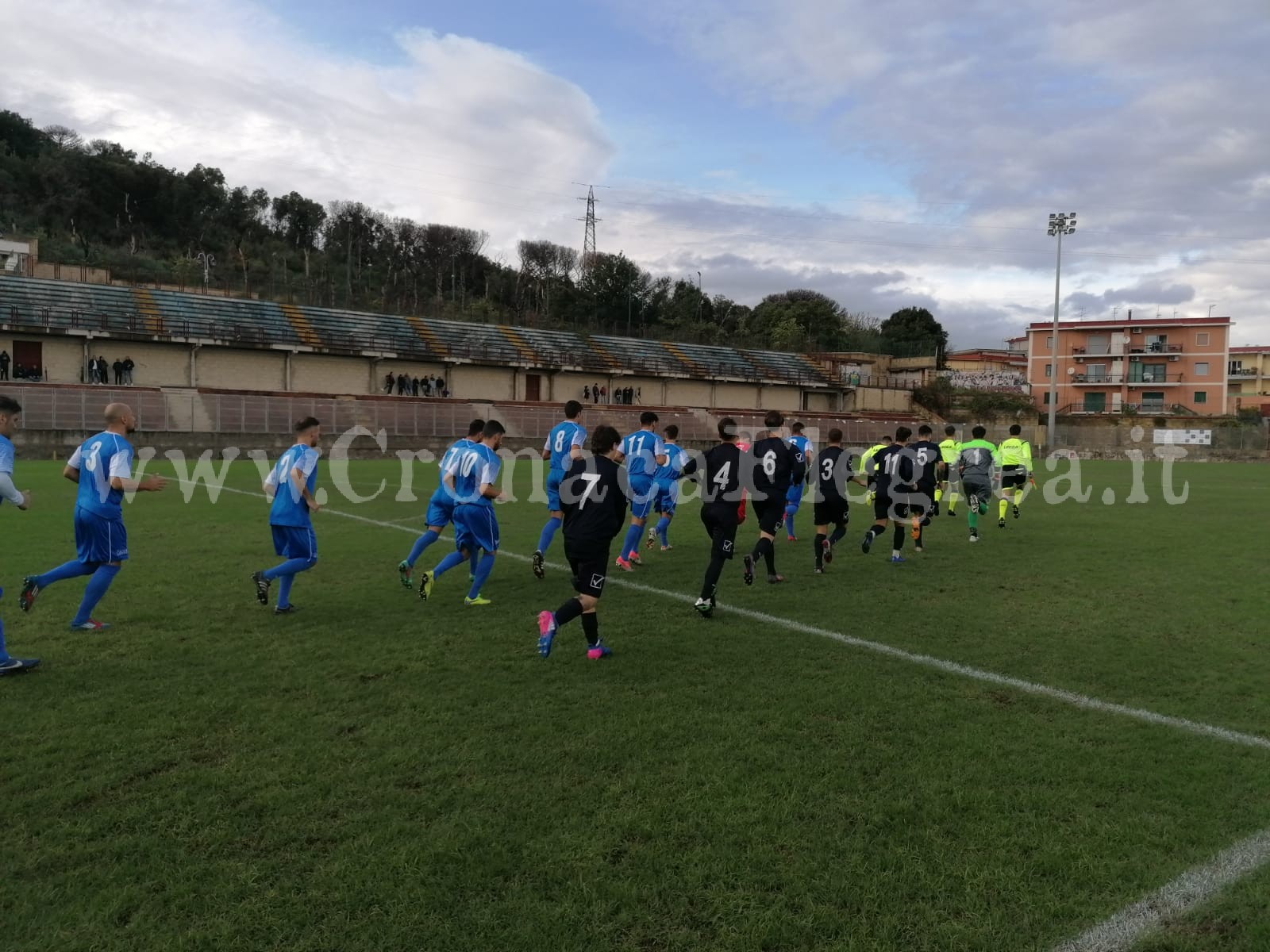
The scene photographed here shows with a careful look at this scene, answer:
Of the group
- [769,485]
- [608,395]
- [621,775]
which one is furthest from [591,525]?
[608,395]

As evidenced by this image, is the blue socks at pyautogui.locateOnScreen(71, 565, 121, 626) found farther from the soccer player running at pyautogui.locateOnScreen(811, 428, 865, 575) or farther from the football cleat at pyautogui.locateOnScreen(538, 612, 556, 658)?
the soccer player running at pyautogui.locateOnScreen(811, 428, 865, 575)

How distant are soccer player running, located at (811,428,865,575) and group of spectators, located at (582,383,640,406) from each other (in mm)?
38179

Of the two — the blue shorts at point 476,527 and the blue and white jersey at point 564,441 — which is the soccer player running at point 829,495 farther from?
the blue shorts at point 476,527

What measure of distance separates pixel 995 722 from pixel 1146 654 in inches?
92.7

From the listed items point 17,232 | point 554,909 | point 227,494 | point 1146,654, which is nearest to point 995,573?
point 1146,654

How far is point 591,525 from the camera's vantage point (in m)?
6.07

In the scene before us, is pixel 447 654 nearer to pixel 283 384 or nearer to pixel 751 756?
pixel 751 756

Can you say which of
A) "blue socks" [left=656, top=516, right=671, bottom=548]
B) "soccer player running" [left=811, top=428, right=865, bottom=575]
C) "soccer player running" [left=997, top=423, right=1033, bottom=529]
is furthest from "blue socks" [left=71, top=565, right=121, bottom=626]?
"soccer player running" [left=997, top=423, right=1033, bottom=529]

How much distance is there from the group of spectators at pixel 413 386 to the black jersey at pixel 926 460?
3519cm

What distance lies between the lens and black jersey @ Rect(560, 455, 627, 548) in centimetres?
606

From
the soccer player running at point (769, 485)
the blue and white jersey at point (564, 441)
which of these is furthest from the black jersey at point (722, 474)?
the blue and white jersey at point (564, 441)

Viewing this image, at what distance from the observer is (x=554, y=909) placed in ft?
9.93

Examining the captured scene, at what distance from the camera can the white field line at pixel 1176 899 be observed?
9.55ft

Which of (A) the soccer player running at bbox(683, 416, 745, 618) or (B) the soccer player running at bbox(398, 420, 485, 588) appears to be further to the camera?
(B) the soccer player running at bbox(398, 420, 485, 588)
